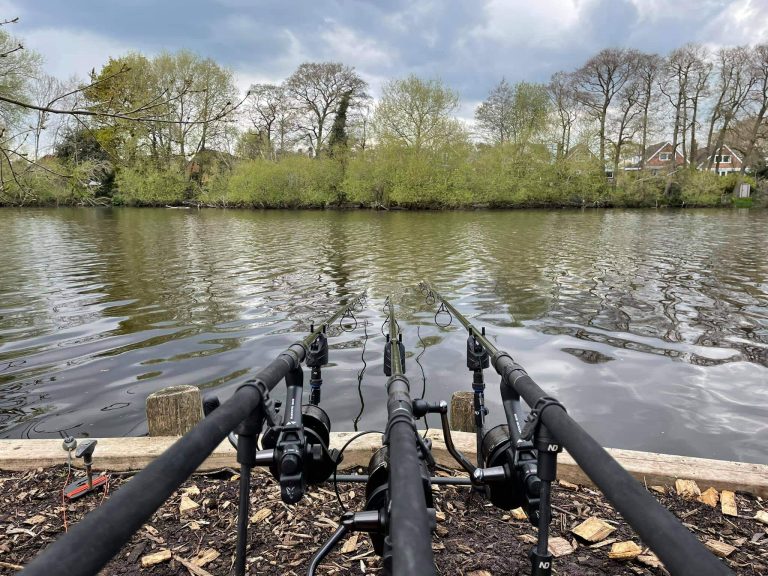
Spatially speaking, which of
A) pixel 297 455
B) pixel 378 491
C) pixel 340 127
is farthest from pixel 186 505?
pixel 340 127

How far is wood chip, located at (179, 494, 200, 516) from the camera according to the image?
2.80 metres

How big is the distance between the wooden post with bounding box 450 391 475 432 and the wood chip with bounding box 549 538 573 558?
127 cm

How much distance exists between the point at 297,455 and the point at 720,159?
220 feet

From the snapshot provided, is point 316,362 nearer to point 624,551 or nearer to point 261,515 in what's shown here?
point 261,515

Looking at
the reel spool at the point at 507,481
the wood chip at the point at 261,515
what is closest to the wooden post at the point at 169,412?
the wood chip at the point at 261,515

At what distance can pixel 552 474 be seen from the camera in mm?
1446

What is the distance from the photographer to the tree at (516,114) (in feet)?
166

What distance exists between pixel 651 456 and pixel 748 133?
59252 millimetres

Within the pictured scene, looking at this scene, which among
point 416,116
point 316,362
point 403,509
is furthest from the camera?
point 416,116

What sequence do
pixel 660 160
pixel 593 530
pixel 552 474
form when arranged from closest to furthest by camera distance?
1. pixel 552 474
2. pixel 593 530
3. pixel 660 160

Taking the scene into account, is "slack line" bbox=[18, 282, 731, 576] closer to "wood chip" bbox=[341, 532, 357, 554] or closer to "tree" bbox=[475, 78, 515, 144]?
"wood chip" bbox=[341, 532, 357, 554]

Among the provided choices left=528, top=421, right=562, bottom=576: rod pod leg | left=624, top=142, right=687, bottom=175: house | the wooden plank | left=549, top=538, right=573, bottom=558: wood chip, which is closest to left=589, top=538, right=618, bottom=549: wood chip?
left=549, top=538, right=573, bottom=558: wood chip

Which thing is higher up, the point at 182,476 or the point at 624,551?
the point at 182,476

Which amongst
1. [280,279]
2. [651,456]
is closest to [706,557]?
[651,456]
